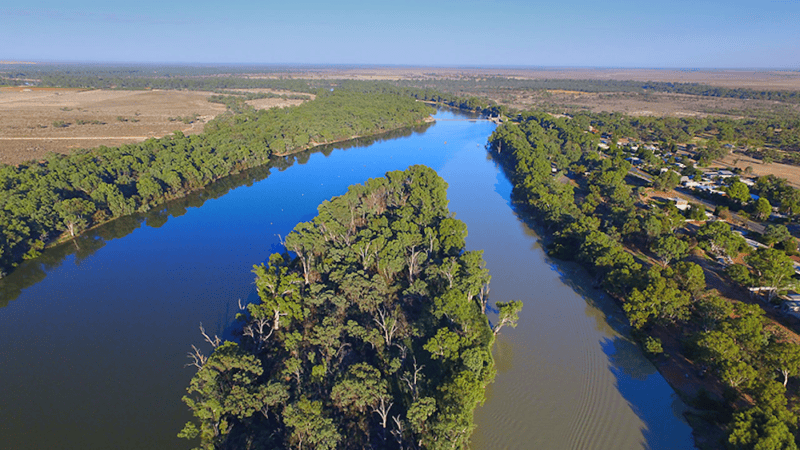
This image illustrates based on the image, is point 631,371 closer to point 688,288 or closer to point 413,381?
point 688,288

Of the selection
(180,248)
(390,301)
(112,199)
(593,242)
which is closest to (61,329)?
(180,248)

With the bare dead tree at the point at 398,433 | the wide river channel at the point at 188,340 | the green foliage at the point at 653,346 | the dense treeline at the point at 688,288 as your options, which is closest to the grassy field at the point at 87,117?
the wide river channel at the point at 188,340

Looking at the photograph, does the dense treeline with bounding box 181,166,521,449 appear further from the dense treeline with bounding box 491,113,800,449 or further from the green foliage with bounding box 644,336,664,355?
the dense treeline with bounding box 491,113,800,449

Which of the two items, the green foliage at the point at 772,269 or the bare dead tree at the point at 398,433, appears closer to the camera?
the bare dead tree at the point at 398,433

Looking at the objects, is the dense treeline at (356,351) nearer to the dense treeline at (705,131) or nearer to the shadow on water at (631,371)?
the shadow on water at (631,371)

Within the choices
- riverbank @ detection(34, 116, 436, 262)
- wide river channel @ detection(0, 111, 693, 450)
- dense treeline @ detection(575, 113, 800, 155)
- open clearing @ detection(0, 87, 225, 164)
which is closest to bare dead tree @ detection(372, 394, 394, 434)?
wide river channel @ detection(0, 111, 693, 450)

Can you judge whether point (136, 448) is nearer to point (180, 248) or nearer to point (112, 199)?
point (180, 248)
